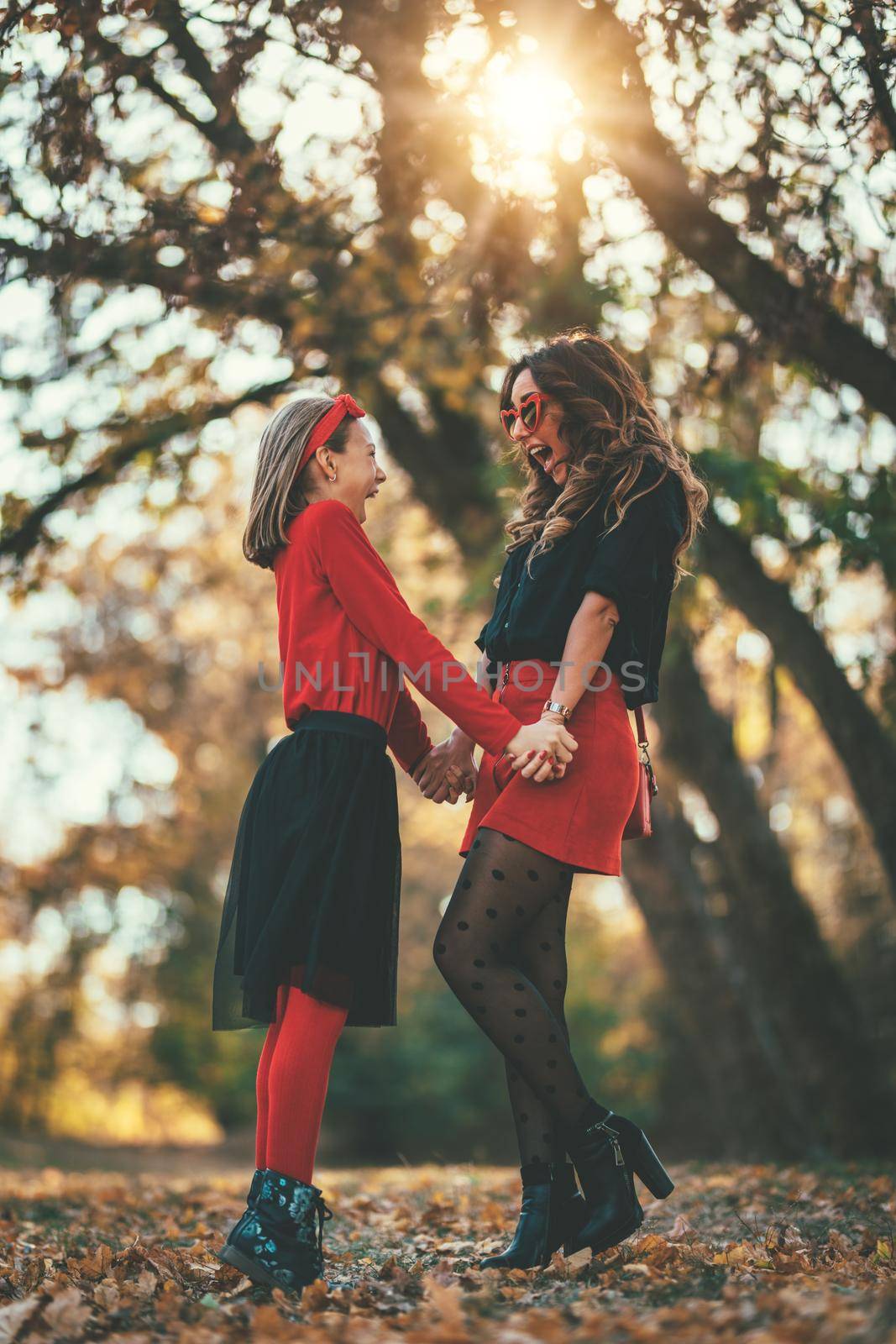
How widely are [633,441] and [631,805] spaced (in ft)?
3.55

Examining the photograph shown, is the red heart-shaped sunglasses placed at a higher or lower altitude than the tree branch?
lower

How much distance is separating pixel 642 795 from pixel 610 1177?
110 cm

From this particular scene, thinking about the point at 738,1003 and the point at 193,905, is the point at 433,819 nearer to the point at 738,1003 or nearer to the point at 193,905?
the point at 193,905

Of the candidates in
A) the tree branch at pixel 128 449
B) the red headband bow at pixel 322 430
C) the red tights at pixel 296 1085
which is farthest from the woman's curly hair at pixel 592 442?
the tree branch at pixel 128 449

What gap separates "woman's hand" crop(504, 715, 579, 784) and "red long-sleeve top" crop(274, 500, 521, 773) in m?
0.06

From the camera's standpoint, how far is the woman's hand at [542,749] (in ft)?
11.0

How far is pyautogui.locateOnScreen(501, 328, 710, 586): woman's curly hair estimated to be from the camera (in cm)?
364

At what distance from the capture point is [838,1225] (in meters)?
4.43

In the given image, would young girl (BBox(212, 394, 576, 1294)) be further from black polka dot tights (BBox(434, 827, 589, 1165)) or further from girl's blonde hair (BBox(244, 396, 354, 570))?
black polka dot tights (BBox(434, 827, 589, 1165))

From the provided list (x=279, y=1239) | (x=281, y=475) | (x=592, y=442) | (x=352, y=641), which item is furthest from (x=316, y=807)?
(x=592, y=442)

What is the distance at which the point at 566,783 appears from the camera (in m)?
3.46

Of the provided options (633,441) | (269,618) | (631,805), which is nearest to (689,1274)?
(631,805)

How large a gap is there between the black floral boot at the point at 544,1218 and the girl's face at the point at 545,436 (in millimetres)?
2019

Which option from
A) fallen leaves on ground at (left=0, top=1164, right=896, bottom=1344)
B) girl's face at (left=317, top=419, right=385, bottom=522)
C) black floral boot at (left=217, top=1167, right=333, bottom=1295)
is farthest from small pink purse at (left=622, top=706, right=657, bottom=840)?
black floral boot at (left=217, top=1167, right=333, bottom=1295)
